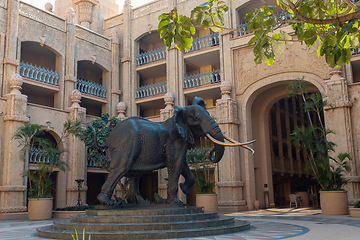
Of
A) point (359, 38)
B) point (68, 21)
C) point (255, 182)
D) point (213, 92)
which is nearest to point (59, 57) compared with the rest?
point (68, 21)

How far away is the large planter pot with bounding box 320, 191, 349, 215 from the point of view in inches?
530

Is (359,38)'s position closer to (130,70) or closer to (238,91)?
(238,91)

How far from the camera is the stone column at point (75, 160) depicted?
1878 cm

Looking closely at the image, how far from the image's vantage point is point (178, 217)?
7.09 meters

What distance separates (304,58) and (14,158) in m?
13.7

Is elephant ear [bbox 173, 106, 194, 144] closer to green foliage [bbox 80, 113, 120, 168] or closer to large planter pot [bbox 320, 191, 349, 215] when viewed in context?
large planter pot [bbox 320, 191, 349, 215]

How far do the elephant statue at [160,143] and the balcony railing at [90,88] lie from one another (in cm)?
1428

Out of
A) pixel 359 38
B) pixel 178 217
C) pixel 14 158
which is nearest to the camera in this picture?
pixel 359 38

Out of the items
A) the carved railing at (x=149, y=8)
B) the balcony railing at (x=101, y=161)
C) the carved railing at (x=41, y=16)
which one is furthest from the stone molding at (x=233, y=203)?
the carved railing at (x=41, y=16)

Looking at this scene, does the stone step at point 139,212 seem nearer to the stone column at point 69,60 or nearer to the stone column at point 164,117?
the stone column at point 164,117

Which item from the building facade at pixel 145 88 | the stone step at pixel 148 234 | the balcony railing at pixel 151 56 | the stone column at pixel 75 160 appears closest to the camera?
the stone step at pixel 148 234

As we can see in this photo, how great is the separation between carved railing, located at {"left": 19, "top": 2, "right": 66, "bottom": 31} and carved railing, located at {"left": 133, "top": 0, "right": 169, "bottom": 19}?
4854 mm

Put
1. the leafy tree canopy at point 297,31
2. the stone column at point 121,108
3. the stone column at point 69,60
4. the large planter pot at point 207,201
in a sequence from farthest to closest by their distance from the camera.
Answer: the stone column at point 121,108, the stone column at point 69,60, the large planter pot at point 207,201, the leafy tree canopy at point 297,31

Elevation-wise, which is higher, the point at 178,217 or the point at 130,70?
the point at 130,70
